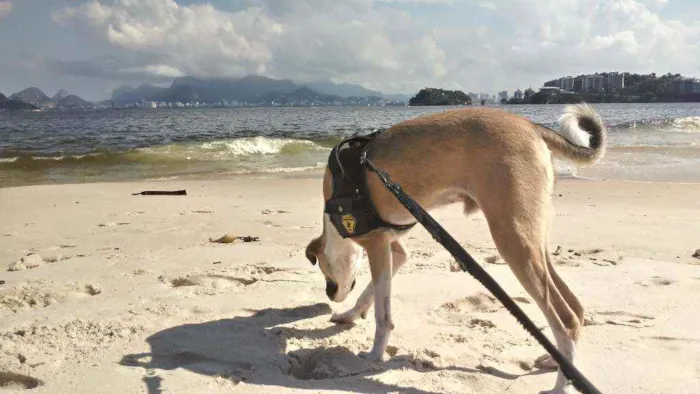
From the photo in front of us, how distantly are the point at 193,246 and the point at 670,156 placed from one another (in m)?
16.3

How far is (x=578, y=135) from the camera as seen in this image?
3.57 m

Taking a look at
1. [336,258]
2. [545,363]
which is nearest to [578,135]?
[545,363]

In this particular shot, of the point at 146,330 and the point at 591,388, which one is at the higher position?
the point at 591,388

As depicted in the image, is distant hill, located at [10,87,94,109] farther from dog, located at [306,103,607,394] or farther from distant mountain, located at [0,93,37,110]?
dog, located at [306,103,607,394]

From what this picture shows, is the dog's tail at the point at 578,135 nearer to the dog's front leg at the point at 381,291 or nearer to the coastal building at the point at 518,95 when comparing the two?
the dog's front leg at the point at 381,291

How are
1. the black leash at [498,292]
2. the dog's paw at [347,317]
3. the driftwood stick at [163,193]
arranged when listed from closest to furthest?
1. the black leash at [498,292]
2. the dog's paw at [347,317]
3. the driftwood stick at [163,193]

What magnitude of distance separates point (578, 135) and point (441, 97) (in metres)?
89.9

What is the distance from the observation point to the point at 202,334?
3.83 meters

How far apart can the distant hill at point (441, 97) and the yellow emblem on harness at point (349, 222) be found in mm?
81206

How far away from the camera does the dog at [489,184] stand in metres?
3.13

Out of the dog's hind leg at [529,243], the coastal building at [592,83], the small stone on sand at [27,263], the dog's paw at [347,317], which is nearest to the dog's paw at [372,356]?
the dog's paw at [347,317]

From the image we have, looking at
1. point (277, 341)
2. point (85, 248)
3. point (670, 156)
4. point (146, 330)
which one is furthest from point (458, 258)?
point (670, 156)

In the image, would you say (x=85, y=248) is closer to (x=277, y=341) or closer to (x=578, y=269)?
(x=277, y=341)

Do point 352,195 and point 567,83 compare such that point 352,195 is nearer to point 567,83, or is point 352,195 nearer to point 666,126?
point 666,126
